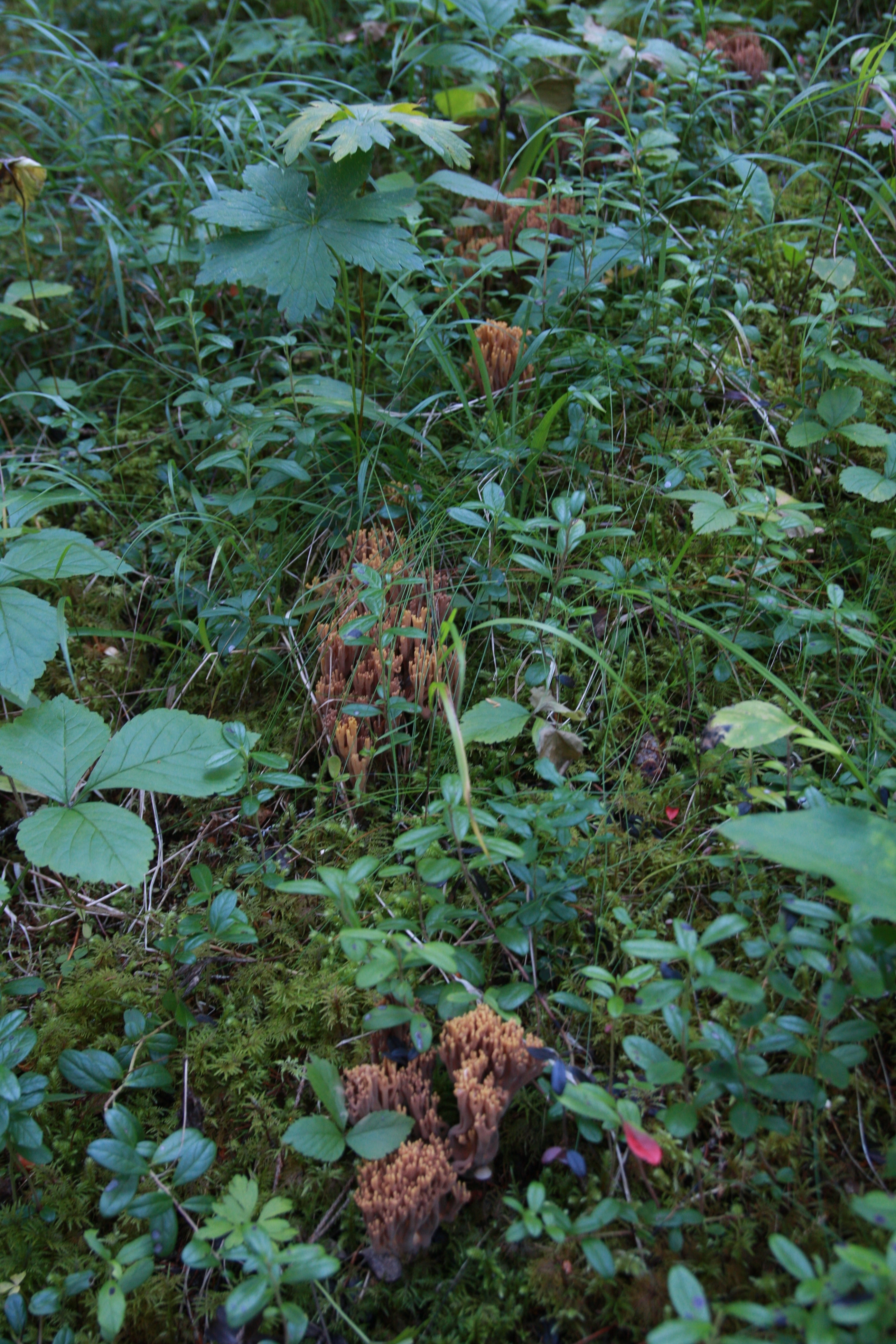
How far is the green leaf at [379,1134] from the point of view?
158 cm

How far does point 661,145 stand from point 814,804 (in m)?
2.78

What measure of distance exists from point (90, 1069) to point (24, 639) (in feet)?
3.49

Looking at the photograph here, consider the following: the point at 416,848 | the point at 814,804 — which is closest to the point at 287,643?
the point at 416,848

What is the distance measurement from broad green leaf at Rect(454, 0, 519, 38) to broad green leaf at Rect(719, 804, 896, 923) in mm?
3158

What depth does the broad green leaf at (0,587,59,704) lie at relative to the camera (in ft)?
7.08

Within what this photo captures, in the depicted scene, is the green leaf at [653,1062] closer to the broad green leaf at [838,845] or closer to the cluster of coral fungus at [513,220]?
the broad green leaf at [838,845]

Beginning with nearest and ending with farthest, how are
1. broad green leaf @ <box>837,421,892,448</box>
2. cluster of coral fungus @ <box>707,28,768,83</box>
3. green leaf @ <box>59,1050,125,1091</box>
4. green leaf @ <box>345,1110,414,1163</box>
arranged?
green leaf @ <box>345,1110,414,1163</box>, green leaf @ <box>59,1050,125,1091</box>, broad green leaf @ <box>837,421,892,448</box>, cluster of coral fungus @ <box>707,28,768,83</box>

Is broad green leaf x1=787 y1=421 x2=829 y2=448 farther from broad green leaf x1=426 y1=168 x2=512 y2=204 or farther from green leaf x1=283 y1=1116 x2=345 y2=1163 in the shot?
green leaf x1=283 y1=1116 x2=345 y2=1163

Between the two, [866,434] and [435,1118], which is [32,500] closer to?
[435,1118]

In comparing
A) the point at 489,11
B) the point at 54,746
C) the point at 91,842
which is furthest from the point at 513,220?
the point at 91,842

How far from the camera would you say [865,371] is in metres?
2.69

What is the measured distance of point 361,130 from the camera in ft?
7.38

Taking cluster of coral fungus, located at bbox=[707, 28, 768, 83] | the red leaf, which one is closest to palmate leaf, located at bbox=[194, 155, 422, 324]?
the red leaf

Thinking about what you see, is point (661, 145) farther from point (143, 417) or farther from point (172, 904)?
point (172, 904)
